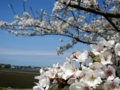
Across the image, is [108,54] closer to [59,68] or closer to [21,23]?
[59,68]

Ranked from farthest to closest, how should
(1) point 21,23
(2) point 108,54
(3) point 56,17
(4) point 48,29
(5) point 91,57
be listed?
(1) point 21,23 < (4) point 48,29 < (3) point 56,17 < (5) point 91,57 < (2) point 108,54

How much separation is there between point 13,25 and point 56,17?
11.4 ft

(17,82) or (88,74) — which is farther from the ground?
(88,74)

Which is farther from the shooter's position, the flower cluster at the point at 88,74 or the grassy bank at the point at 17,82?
the grassy bank at the point at 17,82

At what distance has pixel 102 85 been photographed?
2.20 feet

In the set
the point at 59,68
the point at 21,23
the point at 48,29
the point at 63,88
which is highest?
the point at 21,23

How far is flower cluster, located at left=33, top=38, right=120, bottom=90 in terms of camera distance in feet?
2.09

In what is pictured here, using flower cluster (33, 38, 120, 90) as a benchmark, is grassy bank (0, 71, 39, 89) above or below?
below

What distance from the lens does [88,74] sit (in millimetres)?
645

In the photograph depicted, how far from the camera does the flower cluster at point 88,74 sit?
638 mm

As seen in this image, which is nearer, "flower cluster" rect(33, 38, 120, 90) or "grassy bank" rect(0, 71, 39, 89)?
"flower cluster" rect(33, 38, 120, 90)

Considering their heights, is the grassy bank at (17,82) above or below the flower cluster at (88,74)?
below

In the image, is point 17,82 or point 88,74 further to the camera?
point 17,82

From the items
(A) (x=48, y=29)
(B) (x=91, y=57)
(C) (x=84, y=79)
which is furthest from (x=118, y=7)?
(C) (x=84, y=79)
